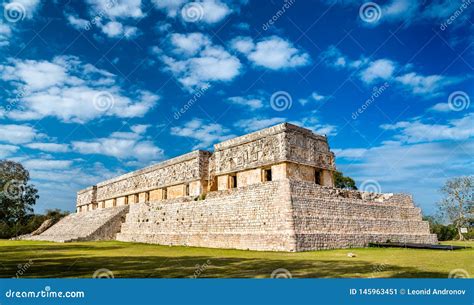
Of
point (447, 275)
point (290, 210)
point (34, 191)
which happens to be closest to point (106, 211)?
point (34, 191)

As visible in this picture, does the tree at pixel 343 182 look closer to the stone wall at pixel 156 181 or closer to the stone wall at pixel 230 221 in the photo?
the stone wall at pixel 156 181

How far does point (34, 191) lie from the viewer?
31.5 metres

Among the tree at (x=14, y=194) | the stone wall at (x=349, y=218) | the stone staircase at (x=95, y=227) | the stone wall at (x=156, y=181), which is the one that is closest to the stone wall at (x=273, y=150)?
the stone wall at (x=349, y=218)

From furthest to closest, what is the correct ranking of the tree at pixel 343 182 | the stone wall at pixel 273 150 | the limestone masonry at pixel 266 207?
the tree at pixel 343 182 → the stone wall at pixel 273 150 → the limestone masonry at pixel 266 207

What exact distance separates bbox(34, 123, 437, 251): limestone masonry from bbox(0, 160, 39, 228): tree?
933cm

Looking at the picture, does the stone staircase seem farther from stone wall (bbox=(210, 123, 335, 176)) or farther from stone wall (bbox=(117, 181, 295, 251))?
stone wall (bbox=(210, 123, 335, 176))

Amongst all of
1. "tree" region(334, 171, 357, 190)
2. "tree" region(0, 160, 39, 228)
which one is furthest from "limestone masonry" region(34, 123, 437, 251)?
"tree" region(334, 171, 357, 190)

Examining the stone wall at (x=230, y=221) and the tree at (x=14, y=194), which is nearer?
the stone wall at (x=230, y=221)

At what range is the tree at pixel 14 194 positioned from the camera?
26.8m

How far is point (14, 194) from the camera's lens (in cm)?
2953

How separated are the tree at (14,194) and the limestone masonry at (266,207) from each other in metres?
9.33

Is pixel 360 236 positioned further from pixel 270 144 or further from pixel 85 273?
pixel 85 273

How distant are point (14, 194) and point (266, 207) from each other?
24848 mm

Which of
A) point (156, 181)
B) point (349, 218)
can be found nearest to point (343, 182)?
point (156, 181)
